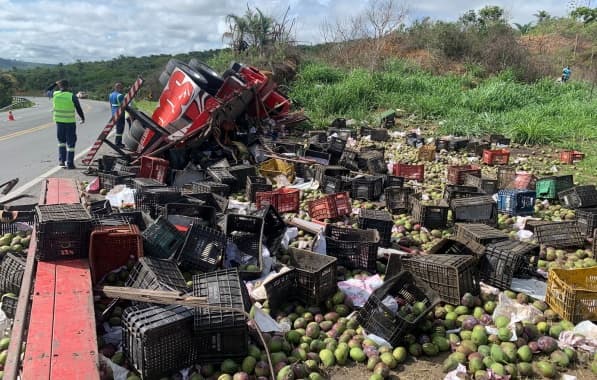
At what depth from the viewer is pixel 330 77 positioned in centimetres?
2072

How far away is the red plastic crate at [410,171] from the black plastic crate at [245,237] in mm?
4409

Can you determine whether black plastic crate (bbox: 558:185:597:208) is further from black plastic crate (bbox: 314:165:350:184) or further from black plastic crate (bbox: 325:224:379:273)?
black plastic crate (bbox: 325:224:379:273)

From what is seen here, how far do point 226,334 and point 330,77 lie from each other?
18579 mm

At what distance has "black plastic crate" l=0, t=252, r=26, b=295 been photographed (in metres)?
4.08

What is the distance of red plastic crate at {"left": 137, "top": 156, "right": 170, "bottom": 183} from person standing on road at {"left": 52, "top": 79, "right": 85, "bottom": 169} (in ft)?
9.39

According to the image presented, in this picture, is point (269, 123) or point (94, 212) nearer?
point (94, 212)

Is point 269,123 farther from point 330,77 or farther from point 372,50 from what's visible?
point 372,50

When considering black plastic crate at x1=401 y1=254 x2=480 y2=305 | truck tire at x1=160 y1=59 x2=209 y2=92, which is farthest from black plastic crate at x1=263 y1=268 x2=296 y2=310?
truck tire at x1=160 y1=59 x2=209 y2=92

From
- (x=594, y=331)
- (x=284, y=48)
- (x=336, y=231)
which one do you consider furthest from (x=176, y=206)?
(x=284, y=48)

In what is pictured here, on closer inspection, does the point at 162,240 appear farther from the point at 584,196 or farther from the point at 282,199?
the point at 584,196

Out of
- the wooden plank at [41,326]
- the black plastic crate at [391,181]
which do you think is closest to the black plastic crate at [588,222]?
the black plastic crate at [391,181]

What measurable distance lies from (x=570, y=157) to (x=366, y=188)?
20.1 ft

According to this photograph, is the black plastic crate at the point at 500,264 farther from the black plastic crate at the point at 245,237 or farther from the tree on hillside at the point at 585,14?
the tree on hillside at the point at 585,14

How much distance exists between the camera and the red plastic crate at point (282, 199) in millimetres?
6613
